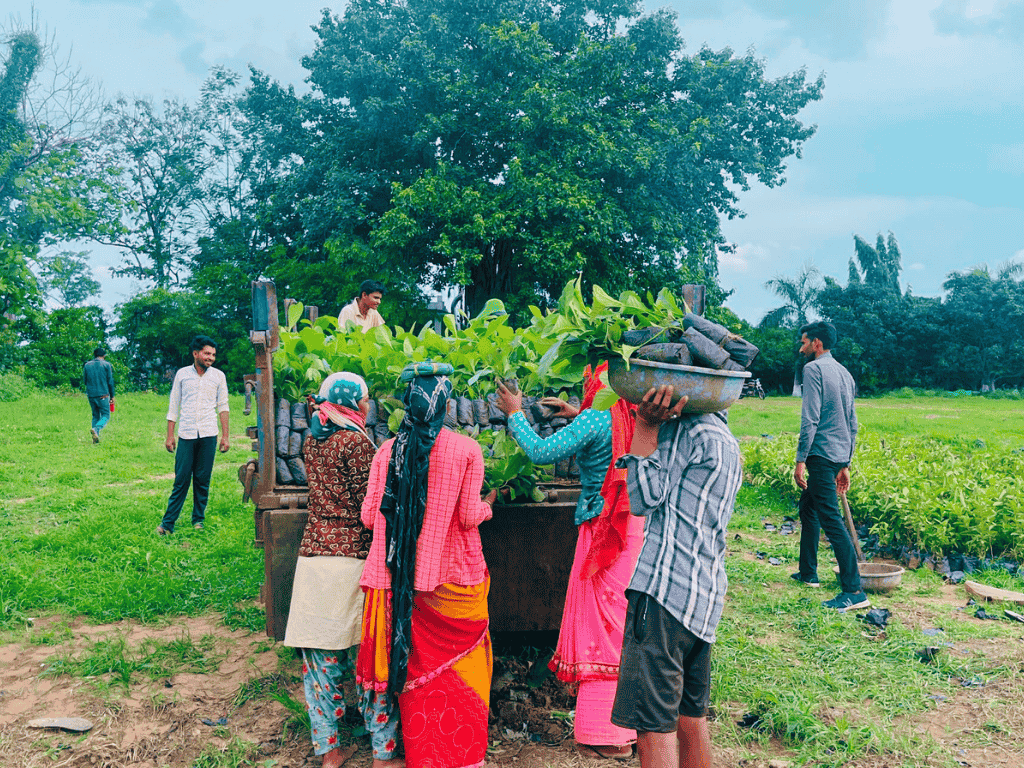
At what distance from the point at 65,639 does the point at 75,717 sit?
115 cm

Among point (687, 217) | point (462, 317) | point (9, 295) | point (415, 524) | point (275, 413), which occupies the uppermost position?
point (687, 217)

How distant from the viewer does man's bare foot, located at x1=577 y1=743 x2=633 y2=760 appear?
3.07m

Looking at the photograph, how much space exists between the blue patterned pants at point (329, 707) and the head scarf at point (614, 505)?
1.07 m

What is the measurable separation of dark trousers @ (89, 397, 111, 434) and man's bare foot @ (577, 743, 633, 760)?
11.4m

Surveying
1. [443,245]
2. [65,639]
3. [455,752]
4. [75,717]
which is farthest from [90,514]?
[443,245]

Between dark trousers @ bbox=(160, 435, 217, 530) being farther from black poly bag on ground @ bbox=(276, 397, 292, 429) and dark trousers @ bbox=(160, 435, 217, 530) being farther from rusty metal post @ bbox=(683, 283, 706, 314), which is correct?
rusty metal post @ bbox=(683, 283, 706, 314)

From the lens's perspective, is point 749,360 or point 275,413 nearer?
A: point 749,360

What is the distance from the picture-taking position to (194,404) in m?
6.35

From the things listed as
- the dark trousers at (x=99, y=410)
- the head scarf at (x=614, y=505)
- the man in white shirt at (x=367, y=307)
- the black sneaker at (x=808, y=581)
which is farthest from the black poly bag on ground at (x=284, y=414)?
the dark trousers at (x=99, y=410)

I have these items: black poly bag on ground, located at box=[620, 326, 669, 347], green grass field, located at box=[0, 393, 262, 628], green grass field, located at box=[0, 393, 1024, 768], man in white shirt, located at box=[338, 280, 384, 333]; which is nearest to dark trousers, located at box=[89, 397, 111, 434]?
green grass field, located at box=[0, 393, 262, 628]

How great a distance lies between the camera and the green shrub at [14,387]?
1811 centimetres

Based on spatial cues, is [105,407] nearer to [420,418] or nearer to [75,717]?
[75,717]

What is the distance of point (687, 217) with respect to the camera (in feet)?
56.4

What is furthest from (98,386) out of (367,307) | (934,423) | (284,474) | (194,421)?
(934,423)
